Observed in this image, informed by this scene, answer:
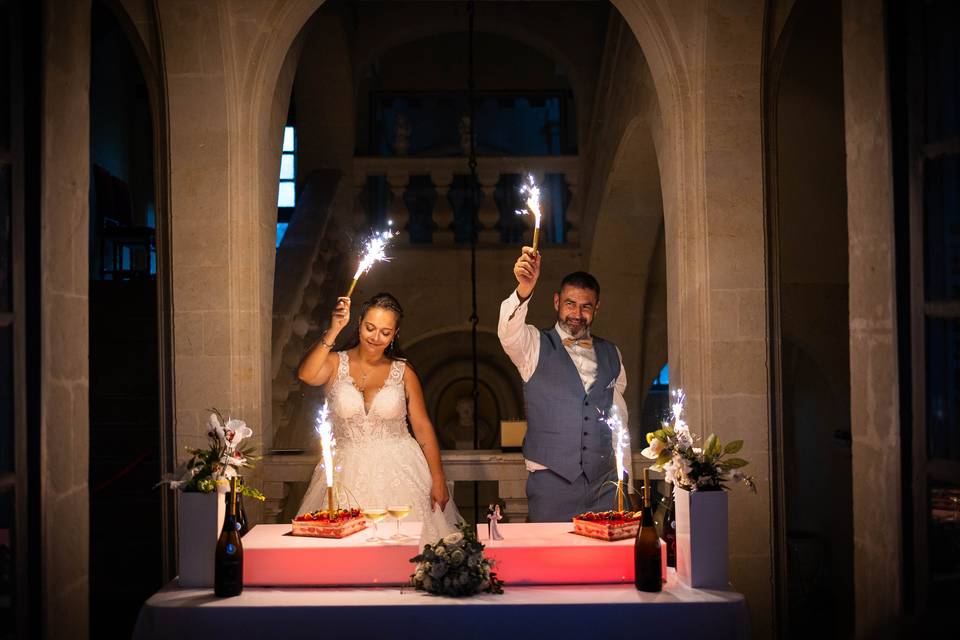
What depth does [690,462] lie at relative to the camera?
3.74 metres

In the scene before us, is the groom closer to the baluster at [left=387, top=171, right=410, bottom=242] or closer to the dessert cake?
the dessert cake

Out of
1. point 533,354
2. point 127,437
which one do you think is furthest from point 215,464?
point 127,437

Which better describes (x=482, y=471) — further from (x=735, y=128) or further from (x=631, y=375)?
(x=631, y=375)

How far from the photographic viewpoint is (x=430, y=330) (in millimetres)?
9766

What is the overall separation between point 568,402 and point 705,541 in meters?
1.66

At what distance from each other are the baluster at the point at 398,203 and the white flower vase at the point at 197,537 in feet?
18.3

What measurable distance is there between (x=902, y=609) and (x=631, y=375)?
6470 millimetres

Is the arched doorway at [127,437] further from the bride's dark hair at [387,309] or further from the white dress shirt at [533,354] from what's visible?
the white dress shirt at [533,354]

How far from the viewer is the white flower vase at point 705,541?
144 inches

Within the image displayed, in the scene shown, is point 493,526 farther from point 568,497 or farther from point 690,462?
point 568,497

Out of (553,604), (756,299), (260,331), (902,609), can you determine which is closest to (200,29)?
(260,331)

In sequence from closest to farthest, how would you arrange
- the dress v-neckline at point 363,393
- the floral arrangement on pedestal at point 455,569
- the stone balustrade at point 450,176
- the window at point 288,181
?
the floral arrangement on pedestal at point 455,569 < the dress v-neckline at point 363,393 < the stone balustrade at point 450,176 < the window at point 288,181

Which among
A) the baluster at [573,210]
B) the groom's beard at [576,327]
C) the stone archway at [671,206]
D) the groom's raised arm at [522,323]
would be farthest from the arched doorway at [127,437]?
the baluster at [573,210]

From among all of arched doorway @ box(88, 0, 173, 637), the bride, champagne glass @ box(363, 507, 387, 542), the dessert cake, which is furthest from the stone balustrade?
champagne glass @ box(363, 507, 387, 542)
